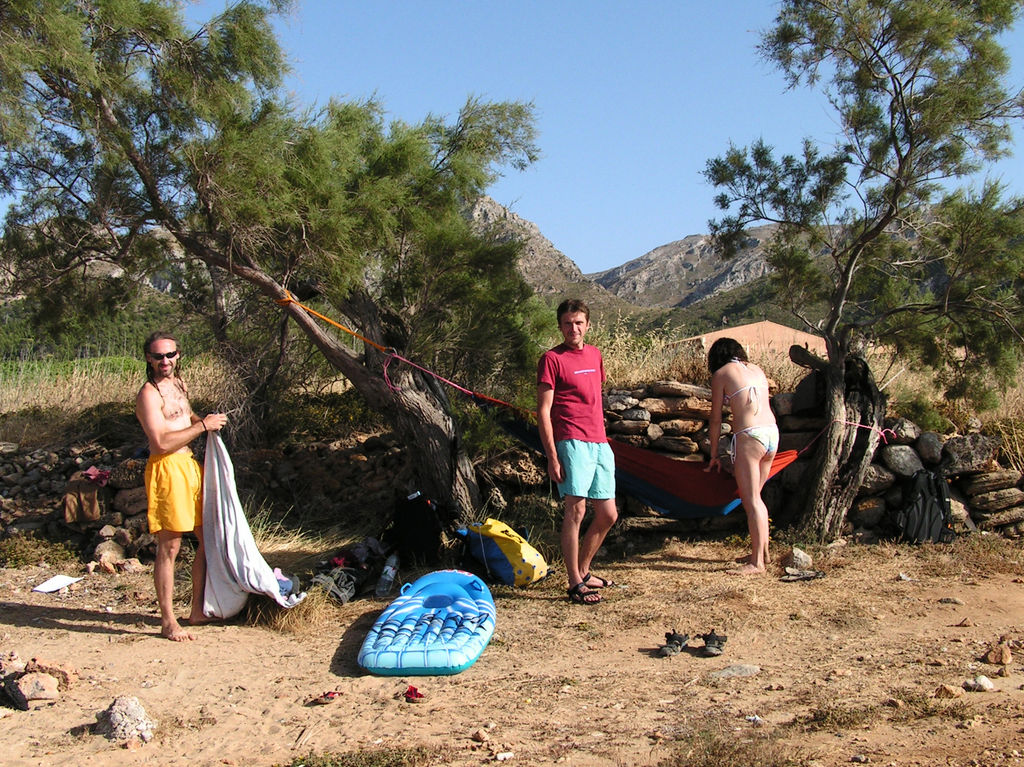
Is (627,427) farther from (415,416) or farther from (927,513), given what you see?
(927,513)

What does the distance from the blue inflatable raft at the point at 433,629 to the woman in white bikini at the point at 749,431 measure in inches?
63.5

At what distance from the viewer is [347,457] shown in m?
7.00

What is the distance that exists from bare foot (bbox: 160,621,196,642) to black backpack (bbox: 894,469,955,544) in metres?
4.29

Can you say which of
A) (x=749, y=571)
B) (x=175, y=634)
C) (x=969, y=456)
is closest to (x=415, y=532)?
(x=175, y=634)

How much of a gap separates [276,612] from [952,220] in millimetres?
4877

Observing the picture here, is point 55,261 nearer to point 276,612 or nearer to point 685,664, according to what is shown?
point 276,612

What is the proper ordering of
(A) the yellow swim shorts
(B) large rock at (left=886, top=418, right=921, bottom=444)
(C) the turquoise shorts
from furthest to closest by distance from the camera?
(B) large rock at (left=886, top=418, right=921, bottom=444), (C) the turquoise shorts, (A) the yellow swim shorts

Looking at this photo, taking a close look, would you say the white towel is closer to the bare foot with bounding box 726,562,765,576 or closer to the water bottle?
the water bottle

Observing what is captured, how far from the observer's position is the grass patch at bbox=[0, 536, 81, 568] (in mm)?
5645

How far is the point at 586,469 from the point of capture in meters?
4.43

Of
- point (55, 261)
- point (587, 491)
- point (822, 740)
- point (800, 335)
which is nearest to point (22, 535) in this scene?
point (55, 261)

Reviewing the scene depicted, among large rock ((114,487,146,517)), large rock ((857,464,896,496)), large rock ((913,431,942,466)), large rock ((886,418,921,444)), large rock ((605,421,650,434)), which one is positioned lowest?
large rock ((857,464,896,496))

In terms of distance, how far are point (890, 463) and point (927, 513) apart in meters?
0.42

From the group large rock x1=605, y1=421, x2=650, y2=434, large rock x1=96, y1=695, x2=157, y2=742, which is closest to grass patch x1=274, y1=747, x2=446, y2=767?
large rock x1=96, y1=695, x2=157, y2=742
